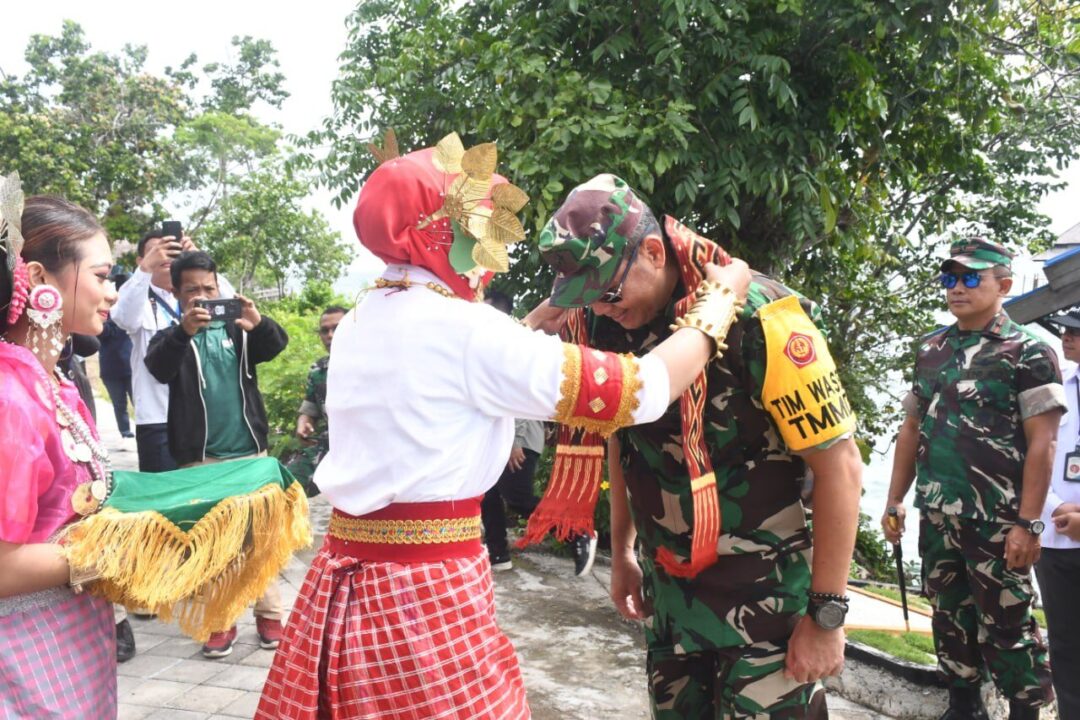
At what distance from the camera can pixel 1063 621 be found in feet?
11.3

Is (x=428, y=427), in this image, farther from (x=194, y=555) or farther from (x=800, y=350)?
(x=800, y=350)

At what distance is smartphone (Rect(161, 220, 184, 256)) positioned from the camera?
4.38 metres

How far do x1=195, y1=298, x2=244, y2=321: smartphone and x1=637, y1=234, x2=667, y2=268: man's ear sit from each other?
2757 millimetres

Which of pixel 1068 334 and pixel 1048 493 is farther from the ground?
pixel 1068 334

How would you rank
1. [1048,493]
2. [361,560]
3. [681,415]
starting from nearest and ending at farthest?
[361,560]
[681,415]
[1048,493]

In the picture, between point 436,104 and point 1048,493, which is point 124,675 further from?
point 436,104

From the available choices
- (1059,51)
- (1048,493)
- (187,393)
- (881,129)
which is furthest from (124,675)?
(1059,51)

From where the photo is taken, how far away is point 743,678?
218 cm

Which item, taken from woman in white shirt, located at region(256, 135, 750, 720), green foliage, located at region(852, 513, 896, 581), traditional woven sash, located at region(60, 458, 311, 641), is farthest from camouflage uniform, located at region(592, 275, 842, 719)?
green foliage, located at region(852, 513, 896, 581)

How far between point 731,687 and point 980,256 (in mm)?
2461

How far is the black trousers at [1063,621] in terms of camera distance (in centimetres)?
336

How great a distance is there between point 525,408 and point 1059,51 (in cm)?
726

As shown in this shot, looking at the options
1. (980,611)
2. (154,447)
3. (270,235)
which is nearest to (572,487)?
(980,611)

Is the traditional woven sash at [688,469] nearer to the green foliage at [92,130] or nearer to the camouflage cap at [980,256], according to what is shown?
the camouflage cap at [980,256]
